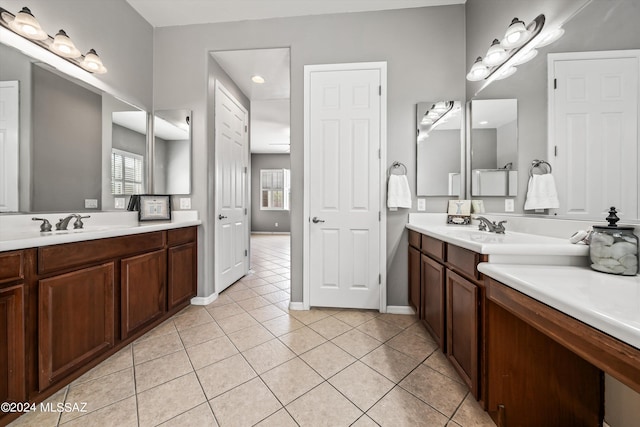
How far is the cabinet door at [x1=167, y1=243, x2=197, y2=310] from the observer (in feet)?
7.01

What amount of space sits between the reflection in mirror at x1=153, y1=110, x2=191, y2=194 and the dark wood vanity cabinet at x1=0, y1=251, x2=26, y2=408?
1.50 metres

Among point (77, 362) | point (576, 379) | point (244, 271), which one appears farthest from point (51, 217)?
point (576, 379)

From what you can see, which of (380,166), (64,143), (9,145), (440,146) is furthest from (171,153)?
(440,146)

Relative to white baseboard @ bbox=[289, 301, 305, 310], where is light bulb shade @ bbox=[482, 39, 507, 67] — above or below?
above

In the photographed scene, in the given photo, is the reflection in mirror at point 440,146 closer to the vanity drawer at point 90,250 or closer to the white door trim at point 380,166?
the white door trim at point 380,166

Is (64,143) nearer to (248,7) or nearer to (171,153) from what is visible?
(171,153)

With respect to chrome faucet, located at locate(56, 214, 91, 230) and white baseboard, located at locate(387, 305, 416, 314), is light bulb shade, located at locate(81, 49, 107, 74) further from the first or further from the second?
white baseboard, located at locate(387, 305, 416, 314)

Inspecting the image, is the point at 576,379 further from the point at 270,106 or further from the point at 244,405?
the point at 270,106

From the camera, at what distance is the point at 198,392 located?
1.33 metres

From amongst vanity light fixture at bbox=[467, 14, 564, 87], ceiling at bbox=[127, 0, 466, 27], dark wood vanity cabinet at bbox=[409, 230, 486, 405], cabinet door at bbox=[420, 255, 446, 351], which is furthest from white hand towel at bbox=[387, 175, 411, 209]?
ceiling at bbox=[127, 0, 466, 27]

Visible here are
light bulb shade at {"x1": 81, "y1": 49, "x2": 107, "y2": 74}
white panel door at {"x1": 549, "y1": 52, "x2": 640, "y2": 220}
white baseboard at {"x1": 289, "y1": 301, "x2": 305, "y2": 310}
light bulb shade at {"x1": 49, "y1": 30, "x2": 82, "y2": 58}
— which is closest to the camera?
white panel door at {"x1": 549, "y1": 52, "x2": 640, "y2": 220}

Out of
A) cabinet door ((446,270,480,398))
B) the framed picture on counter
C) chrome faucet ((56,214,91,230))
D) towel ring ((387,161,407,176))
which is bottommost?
cabinet door ((446,270,480,398))

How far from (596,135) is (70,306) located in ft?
9.21

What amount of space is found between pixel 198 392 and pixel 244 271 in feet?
7.25
